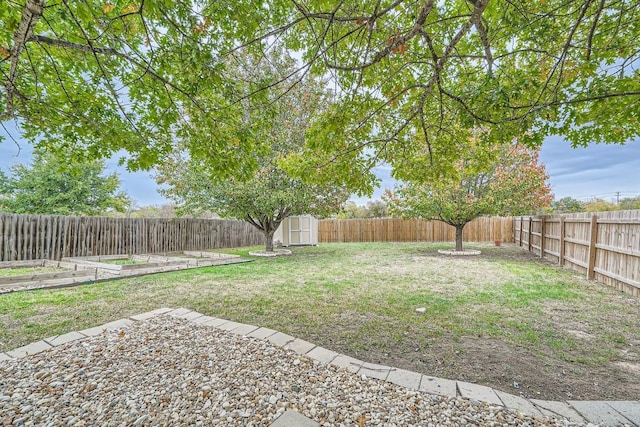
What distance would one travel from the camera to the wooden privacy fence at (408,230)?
1491 centimetres

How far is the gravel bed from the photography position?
5.20ft

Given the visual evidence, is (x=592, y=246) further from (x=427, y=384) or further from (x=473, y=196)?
(x=427, y=384)

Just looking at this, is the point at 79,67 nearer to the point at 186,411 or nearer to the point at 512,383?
the point at 186,411

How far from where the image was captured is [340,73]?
327 centimetres

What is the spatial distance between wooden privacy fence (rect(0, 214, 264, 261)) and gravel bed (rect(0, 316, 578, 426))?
293 inches

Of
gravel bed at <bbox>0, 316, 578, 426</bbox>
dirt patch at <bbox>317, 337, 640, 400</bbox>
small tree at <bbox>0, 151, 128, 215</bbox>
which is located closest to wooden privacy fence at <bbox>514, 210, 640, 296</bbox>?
dirt patch at <bbox>317, 337, 640, 400</bbox>

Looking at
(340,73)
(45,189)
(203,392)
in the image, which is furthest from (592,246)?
(45,189)

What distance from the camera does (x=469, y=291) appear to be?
185 inches

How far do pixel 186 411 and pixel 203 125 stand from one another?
2774mm

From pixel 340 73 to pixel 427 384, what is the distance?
322 cm

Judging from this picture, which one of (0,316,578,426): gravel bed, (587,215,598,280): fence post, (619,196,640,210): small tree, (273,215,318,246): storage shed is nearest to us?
(0,316,578,426): gravel bed

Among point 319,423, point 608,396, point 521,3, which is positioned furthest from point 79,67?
point 608,396

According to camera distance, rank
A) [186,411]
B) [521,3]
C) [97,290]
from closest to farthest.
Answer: [186,411]
[521,3]
[97,290]

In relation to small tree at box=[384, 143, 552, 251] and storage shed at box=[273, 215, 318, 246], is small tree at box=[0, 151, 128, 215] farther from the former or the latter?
small tree at box=[384, 143, 552, 251]
